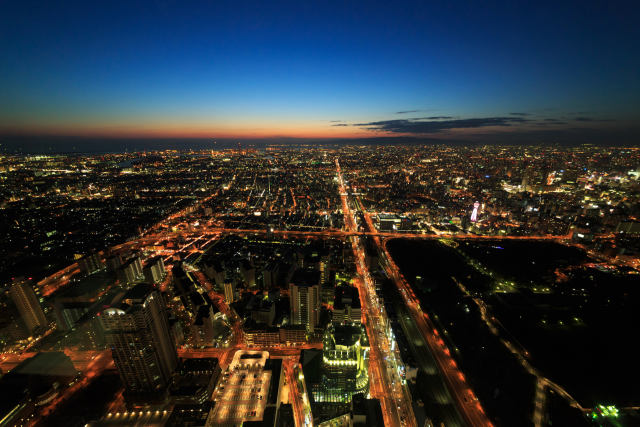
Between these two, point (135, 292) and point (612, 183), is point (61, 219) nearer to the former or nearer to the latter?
point (135, 292)

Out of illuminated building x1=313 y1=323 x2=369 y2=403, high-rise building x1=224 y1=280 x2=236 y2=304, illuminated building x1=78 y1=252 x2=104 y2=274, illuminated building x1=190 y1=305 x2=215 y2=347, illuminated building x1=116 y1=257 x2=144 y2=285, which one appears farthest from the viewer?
illuminated building x1=78 y1=252 x2=104 y2=274

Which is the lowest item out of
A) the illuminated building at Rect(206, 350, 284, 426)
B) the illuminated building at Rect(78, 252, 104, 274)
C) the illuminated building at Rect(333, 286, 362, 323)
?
the illuminated building at Rect(206, 350, 284, 426)

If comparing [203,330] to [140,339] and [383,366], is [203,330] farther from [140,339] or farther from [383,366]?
[383,366]

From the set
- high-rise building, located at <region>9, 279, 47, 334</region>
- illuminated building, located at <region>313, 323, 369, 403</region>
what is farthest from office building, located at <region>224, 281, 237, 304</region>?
high-rise building, located at <region>9, 279, 47, 334</region>

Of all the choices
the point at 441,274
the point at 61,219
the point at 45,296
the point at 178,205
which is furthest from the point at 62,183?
the point at 441,274

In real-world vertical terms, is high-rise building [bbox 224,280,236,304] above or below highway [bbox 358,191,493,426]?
above

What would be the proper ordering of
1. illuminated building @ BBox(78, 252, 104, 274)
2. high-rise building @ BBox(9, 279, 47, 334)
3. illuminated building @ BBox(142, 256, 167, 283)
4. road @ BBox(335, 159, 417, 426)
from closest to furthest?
1. road @ BBox(335, 159, 417, 426)
2. high-rise building @ BBox(9, 279, 47, 334)
3. illuminated building @ BBox(142, 256, 167, 283)
4. illuminated building @ BBox(78, 252, 104, 274)

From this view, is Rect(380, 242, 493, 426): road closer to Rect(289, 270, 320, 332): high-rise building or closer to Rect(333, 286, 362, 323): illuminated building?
Rect(333, 286, 362, 323): illuminated building
